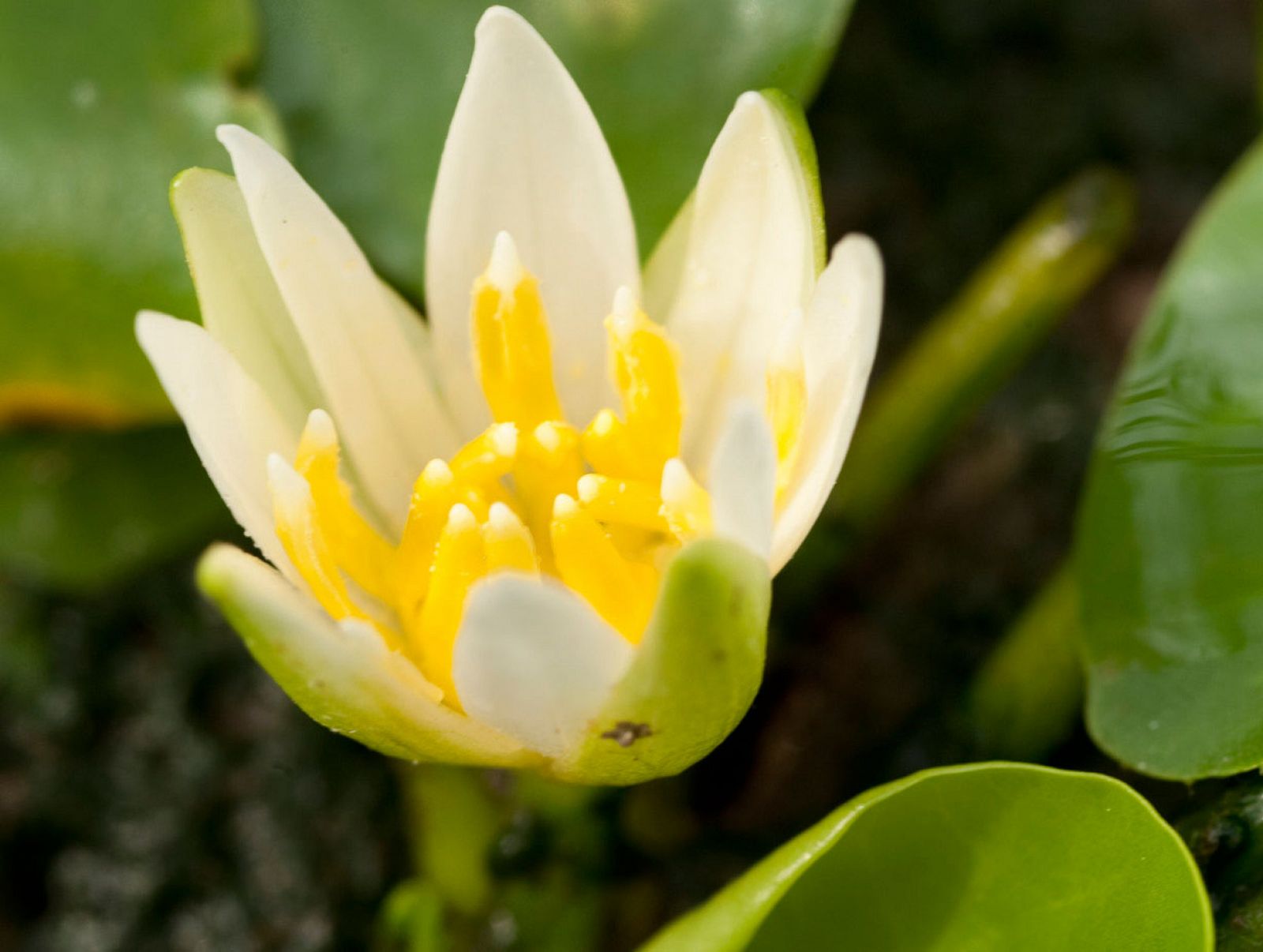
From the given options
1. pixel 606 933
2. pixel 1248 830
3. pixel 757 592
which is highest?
pixel 757 592

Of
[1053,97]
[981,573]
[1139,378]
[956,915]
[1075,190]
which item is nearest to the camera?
[956,915]

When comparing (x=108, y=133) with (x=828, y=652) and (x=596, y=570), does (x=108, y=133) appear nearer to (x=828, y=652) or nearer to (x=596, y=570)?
(x=596, y=570)

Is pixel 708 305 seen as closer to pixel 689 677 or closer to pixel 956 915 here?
pixel 689 677

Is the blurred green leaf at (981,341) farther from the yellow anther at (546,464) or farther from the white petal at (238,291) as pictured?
the white petal at (238,291)

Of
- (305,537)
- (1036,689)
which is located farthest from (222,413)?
(1036,689)

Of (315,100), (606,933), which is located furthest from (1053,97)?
(606,933)

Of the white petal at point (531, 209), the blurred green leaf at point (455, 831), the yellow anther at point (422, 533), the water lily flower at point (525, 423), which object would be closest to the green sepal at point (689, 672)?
the water lily flower at point (525, 423)
